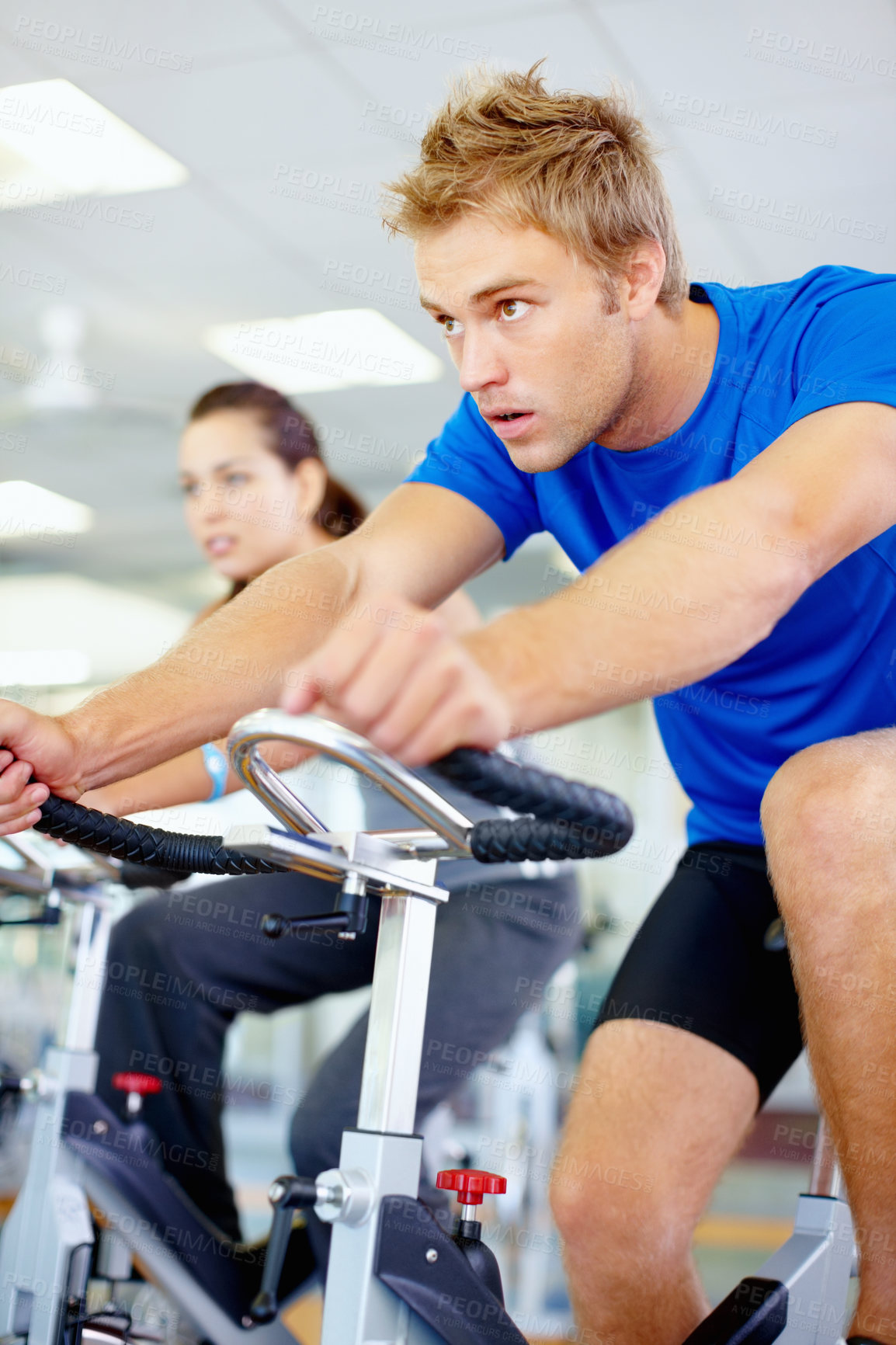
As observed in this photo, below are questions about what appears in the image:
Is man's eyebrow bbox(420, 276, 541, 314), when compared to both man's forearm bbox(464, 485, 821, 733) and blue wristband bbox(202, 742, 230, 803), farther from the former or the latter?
blue wristband bbox(202, 742, 230, 803)

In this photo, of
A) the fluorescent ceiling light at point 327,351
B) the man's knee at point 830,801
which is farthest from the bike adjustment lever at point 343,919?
the fluorescent ceiling light at point 327,351

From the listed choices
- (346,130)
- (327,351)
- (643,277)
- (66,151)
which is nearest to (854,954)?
(643,277)

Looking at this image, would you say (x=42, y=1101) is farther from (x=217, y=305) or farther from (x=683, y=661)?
(x=217, y=305)

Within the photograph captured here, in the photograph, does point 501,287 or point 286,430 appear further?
point 286,430

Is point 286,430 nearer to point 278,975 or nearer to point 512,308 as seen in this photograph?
point 278,975

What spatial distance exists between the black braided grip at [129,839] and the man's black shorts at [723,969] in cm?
62

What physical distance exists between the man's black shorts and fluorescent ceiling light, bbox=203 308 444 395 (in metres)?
3.39

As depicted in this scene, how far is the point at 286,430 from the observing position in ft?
7.96

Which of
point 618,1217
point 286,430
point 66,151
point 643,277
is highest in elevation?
point 66,151

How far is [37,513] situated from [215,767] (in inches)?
192

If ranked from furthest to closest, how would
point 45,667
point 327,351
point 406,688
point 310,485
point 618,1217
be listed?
1. point 45,667
2. point 327,351
3. point 310,485
4. point 618,1217
5. point 406,688

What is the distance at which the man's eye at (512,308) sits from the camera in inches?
47.4

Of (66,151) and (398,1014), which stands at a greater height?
(66,151)

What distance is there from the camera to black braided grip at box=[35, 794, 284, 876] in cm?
105
